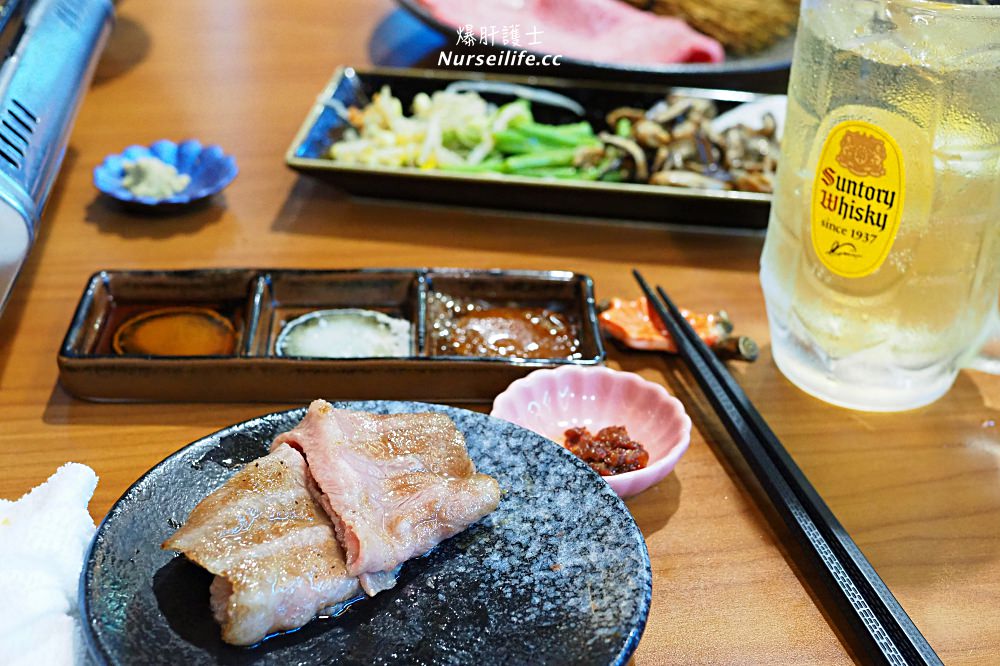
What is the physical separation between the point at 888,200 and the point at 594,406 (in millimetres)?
534

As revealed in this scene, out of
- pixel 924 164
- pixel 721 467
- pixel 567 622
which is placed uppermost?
pixel 924 164

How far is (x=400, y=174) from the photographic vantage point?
2.04 m

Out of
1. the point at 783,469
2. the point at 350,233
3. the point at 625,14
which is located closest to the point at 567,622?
the point at 783,469

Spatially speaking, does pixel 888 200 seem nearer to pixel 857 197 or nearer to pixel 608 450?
pixel 857 197

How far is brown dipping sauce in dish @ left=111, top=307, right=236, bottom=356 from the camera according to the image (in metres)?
1.60

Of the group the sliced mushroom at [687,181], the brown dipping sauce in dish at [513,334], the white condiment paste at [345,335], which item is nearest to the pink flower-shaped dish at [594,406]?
the brown dipping sauce in dish at [513,334]

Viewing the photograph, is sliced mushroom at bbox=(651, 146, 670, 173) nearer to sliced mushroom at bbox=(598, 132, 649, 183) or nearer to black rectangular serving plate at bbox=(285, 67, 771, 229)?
sliced mushroom at bbox=(598, 132, 649, 183)

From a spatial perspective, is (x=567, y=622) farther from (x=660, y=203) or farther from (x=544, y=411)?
(x=660, y=203)

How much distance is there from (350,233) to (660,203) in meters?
0.68

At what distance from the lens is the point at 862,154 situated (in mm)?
1313

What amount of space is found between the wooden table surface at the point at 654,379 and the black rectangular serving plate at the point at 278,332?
0.05m

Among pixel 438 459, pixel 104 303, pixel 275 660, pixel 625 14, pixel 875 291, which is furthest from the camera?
pixel 625 14

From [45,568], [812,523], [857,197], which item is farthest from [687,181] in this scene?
[45,568]

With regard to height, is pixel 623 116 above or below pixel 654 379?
above
